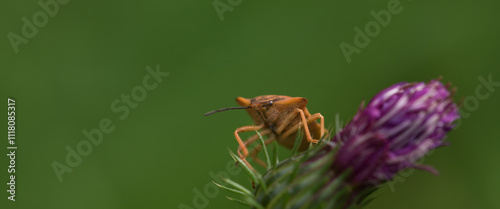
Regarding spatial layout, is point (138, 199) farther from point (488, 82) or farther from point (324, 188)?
point (488, 82)

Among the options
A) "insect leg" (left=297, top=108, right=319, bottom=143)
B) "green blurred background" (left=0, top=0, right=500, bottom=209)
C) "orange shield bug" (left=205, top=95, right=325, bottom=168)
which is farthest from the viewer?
"green blurred background" (left=0, top=0, right=500, bottom=209)

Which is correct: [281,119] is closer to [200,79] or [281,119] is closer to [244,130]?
[244,130]

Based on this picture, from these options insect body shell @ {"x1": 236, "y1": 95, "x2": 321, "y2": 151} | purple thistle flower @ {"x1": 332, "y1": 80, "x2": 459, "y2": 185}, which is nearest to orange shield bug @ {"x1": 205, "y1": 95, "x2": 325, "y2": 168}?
insect body shell @ {"x1": 236, "y1": 95, "x2": 321, "y2": 151}

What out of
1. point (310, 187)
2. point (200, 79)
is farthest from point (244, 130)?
point (200, 79)

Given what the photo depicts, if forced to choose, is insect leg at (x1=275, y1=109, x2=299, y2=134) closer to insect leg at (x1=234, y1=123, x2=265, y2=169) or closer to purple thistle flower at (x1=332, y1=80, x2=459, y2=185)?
insect leg at (x1=234, y1=123, x2=265, y2=169)

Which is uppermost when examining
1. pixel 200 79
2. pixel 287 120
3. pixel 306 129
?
pixel 200 79

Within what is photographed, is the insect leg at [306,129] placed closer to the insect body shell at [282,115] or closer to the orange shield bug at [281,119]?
the orange shield bug at [281,119]
